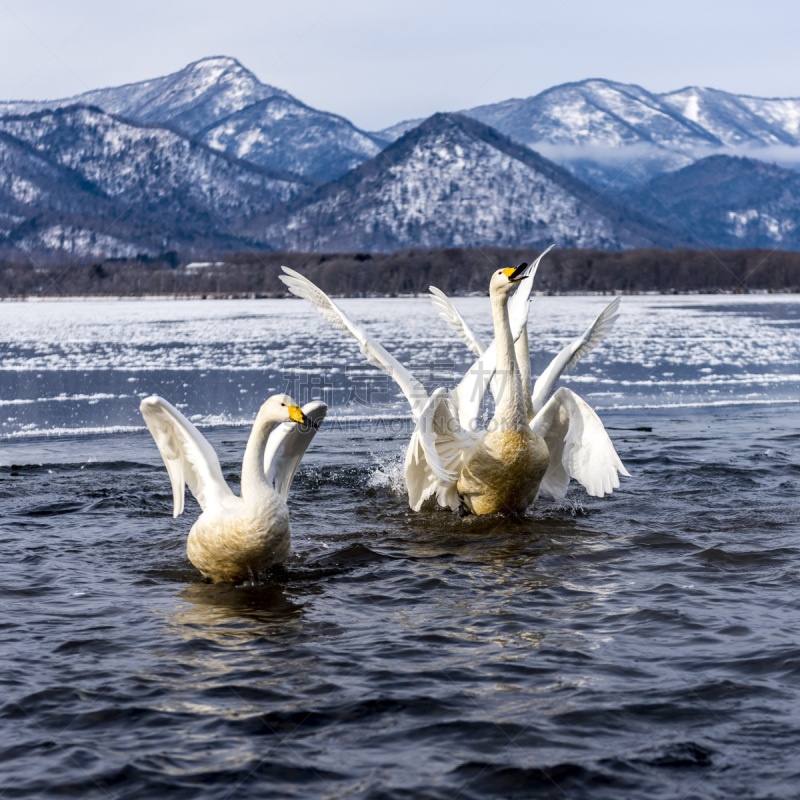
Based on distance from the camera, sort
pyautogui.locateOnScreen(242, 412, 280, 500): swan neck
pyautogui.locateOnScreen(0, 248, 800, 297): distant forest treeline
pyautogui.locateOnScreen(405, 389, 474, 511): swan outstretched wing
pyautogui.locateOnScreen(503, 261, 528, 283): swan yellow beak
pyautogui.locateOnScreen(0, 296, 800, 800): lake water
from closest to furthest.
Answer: pyautogui.locateOnScreen(0, 296, 800, 800): lake water, pyautogui.locateOnScreen(242, 412, 280, 500): swan neck, pyautogui.locateOnScreen(405, 389, 474, 511): swan outstretched wing, pyautogui.locateOnScreen(503, 261, 528, 283): swan yellow beak, pyautogui.locateOnScreen(0, 248, 800, 297): distant forest treeline

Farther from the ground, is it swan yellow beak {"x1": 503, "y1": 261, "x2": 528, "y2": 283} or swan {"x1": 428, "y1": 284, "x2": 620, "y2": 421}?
swan yellow beak {"x1": 503, "y1": 261, "x2": 528, "y2": 283}

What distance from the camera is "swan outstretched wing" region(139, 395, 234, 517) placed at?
682 centimetres

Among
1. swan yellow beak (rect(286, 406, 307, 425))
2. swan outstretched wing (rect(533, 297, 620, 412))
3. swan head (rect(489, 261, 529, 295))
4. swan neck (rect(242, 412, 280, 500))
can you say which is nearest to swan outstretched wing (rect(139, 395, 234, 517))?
swan neck (rect(242, 412, 280, 500))

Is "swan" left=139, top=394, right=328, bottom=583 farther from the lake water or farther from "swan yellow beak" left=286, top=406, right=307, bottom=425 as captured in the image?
the lake water

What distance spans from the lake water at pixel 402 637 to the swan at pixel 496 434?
0.36m

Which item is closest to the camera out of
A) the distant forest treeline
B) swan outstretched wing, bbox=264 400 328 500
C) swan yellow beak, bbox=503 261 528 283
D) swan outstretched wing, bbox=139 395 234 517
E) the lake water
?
the lake water

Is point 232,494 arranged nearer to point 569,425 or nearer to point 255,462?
point 255,462

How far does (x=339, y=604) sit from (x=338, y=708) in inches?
67.4

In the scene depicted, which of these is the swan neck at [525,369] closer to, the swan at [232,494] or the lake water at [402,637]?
the lake water at [402,637]

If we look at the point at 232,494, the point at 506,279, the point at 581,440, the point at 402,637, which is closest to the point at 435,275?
the point at 581,440

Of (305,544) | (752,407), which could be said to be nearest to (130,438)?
(305,544)

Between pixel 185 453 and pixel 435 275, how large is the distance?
95.1m

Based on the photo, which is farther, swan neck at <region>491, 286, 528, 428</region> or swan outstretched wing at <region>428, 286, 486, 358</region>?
swan outstretched wing at <region>428, 286, 486, 358</region>

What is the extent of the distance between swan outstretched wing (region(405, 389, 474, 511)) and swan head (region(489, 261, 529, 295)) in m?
1.05
